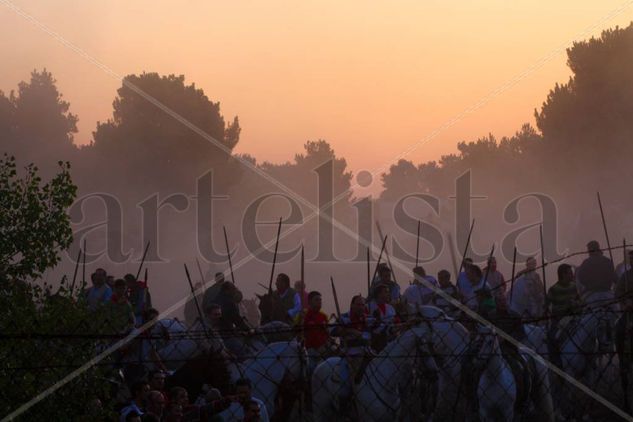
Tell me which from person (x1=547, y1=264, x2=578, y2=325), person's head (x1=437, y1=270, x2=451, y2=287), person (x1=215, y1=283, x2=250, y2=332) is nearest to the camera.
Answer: person (x1=547, y1=264, x2=578, y2=325)

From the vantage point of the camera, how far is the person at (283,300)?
17.9 meters

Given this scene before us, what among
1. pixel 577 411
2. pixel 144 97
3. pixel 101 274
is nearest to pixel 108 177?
pixel 144 97

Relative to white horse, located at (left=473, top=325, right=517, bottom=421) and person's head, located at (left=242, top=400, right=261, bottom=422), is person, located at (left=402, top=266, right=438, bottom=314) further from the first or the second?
person's head, located at (left=242, top=400, right=261, bottom=422)

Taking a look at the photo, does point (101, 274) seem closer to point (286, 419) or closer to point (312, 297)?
point (312, 297)

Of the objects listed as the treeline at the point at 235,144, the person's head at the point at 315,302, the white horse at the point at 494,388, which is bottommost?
the white horse at the point at 494,388

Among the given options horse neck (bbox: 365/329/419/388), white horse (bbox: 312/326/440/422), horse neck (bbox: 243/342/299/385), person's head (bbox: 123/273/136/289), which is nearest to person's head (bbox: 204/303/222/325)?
horse neck (bbox: 243/342/299/385)

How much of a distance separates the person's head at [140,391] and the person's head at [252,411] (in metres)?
1.02

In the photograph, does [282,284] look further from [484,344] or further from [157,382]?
[484,344]

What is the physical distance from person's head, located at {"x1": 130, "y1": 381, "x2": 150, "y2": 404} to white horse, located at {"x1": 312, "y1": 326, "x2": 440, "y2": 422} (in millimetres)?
1850

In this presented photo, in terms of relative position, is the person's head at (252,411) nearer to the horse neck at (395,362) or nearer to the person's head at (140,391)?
the person's head at (140,391)

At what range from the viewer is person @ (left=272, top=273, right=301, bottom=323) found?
17.9m

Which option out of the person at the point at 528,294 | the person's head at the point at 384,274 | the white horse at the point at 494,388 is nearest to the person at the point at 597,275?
the person at the point at 528,294

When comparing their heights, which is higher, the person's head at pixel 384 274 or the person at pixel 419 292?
the person's head at pixel 384 274

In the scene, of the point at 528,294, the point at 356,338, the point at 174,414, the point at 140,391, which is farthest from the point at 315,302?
the point at 528,294
